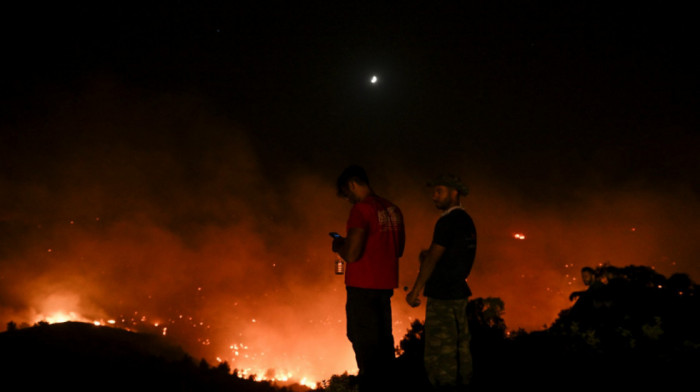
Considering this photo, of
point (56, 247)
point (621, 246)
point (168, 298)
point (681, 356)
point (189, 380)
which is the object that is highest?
point (621, 246)

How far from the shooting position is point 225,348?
2947 centimetres

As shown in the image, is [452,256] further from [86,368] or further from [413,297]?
[86,368]

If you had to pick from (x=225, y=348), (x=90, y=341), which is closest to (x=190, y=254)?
(x=225, y=348)

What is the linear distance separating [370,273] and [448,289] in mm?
835

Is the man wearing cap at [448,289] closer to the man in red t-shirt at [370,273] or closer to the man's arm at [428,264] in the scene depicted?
the man's arm at [428,264]

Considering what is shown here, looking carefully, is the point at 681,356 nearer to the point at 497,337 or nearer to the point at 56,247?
the point at 497,337

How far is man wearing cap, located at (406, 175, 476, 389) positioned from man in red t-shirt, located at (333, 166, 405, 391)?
339mm

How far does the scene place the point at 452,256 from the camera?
399 centimetres

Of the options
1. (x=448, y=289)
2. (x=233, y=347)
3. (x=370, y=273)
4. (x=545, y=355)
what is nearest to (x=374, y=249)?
(x=370, y=273)

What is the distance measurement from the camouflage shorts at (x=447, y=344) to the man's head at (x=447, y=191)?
3.31 feet

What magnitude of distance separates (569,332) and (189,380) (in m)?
7.24

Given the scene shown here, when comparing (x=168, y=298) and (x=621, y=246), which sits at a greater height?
(x=621, y=246)

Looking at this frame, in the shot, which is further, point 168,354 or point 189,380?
point 168,354

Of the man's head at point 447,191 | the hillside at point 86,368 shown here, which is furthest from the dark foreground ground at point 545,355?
the man's head at point 447,191
